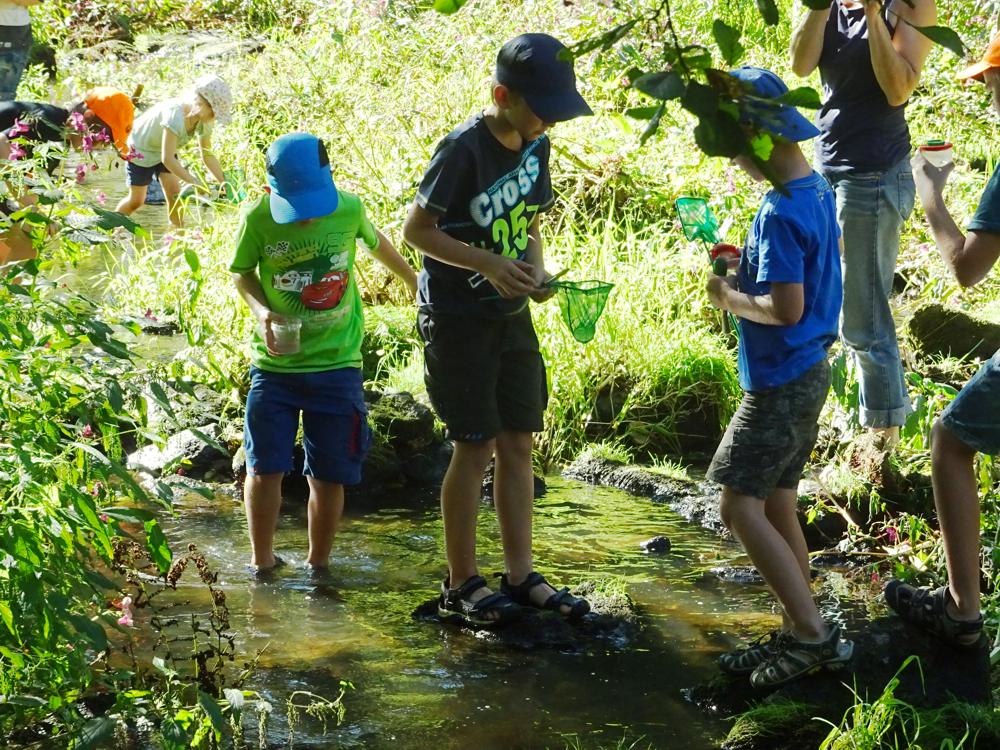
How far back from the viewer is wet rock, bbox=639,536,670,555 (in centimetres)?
496

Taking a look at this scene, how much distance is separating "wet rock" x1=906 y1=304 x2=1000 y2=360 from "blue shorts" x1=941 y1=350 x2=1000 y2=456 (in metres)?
2.50

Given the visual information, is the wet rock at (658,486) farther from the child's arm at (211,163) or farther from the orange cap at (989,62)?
the child's arm at (211,163)

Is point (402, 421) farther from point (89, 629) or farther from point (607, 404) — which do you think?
A: point (89, 629)

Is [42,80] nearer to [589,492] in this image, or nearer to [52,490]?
[589,492]

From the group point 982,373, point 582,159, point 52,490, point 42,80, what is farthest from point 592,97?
point 42,80

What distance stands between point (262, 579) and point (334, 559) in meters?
0.35

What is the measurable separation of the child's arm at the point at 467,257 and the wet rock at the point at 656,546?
60.4 inches

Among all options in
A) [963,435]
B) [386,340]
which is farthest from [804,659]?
[386,340]

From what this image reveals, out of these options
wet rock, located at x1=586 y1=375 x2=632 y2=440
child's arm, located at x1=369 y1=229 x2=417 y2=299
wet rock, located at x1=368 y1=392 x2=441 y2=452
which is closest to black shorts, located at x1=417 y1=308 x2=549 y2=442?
child's arm, located at x1=369 y1=229 x2=417 y2=299

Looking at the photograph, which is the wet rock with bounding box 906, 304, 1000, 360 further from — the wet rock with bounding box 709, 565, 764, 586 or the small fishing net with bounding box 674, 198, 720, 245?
the small fishing net with bounding box 674, 198, 720, 245

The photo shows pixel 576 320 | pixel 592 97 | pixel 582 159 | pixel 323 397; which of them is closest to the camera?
pixel 576 320

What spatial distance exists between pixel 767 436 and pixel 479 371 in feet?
3.16

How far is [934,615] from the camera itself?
3.55 metres

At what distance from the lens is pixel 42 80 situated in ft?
44.7
